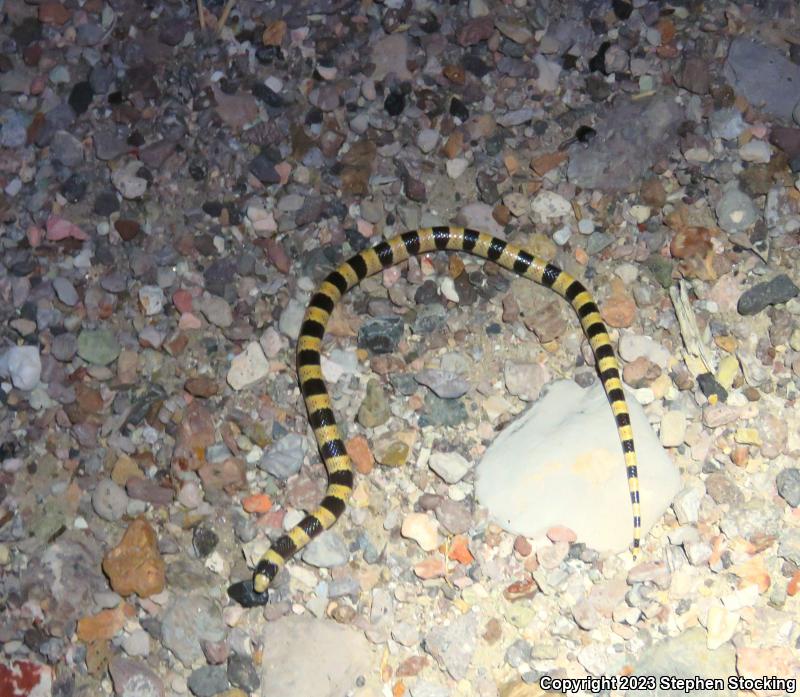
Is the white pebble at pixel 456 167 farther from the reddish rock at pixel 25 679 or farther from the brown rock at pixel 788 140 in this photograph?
the reddish rock at pixel 25 679

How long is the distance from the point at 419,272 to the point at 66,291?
7.58 ft

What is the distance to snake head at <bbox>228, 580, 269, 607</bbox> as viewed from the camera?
4.83 meters

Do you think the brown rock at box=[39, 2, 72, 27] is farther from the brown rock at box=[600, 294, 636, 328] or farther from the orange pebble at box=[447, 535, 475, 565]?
the orange pebble at box=[447, 535, 475, 565]

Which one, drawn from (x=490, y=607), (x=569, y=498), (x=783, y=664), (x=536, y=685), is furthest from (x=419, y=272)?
(x=783, y=664)

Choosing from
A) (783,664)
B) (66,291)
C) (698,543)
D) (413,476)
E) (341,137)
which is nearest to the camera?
(783,664)

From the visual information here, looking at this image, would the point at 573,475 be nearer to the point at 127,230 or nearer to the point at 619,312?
the point at 619,312

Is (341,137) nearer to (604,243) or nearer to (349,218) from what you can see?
(349,218)

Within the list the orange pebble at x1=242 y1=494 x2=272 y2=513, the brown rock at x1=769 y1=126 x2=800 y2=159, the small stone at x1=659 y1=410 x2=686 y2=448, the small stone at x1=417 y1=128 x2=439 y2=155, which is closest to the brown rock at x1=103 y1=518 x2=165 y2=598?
the orange pebble at x1=242 y1=494 x2=272 y2=513

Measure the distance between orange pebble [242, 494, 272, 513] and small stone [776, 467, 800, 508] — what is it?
2936 millimetres

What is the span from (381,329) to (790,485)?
101 inches

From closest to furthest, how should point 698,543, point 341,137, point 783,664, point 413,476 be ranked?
point 783,664 → point 698,543 → point 413,476 → point 341,137

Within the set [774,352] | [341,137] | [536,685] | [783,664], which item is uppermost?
[341,137]

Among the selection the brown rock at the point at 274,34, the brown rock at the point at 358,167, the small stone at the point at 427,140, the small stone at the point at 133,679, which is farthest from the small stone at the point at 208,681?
the brown rock at the point at 274,34

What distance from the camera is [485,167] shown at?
602 centimetres
